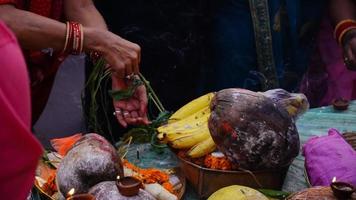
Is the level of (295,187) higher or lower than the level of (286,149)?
lower

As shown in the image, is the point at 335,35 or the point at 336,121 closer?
the point at 336,121

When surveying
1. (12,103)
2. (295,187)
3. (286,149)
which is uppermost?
(12,103)

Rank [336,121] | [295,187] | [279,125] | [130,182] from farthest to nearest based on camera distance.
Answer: [336,121], [295,187], [279,125], [130,182]

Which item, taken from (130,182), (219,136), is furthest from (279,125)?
(130,182)

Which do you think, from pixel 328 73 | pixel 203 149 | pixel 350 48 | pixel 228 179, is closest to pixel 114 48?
pixel 203 149

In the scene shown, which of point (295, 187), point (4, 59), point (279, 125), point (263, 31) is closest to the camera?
point (4, 59)

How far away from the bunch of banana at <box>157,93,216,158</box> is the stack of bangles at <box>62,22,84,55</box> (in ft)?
1.47

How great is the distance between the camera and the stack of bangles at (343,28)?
2978 millimetres

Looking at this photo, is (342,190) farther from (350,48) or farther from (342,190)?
(350,48)

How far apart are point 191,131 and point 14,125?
142 centimetres

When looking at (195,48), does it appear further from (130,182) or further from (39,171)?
(130,182)

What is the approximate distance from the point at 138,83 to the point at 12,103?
1.46 m

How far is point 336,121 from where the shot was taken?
2541 mm

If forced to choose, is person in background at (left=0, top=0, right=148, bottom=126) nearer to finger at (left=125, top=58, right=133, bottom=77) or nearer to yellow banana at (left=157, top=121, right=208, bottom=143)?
finger at (left=125, top=58, right=133, bottom=77)
